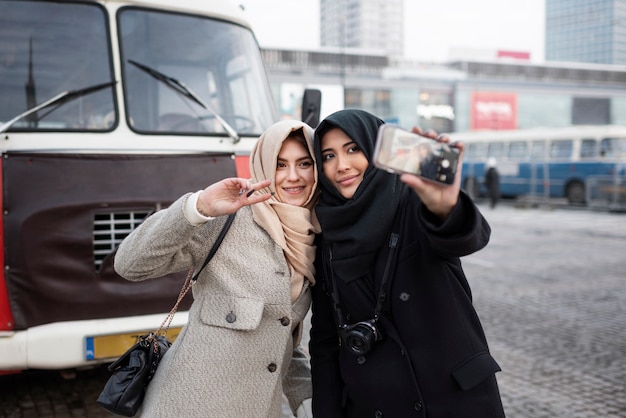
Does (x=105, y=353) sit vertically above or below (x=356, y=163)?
below

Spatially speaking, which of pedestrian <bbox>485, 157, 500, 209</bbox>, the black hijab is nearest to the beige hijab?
the black hijab

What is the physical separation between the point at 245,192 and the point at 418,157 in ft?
2.05

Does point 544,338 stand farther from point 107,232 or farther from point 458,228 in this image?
point 458,228

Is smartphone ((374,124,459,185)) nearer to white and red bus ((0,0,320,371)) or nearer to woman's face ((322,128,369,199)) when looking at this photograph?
woman's face ((322,128,369,199))

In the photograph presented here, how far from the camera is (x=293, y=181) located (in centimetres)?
241

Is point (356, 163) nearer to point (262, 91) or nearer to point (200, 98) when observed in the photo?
point (200, 98)

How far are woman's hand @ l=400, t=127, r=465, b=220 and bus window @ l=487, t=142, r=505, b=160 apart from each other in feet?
83.6

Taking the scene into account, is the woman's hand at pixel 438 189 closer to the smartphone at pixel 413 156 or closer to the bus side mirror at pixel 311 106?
the smartphone at pixel 413 156

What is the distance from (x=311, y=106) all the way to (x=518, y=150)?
21877 millimetres

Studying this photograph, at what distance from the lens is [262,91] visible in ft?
17.7

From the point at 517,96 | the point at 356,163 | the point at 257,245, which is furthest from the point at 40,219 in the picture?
the point at 517,96

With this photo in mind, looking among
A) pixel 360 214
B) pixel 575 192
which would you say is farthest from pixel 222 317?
pixel 575 192

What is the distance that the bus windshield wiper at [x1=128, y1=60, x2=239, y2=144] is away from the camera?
4707mm

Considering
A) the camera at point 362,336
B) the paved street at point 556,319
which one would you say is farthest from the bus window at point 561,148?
the camera at point 362,336
